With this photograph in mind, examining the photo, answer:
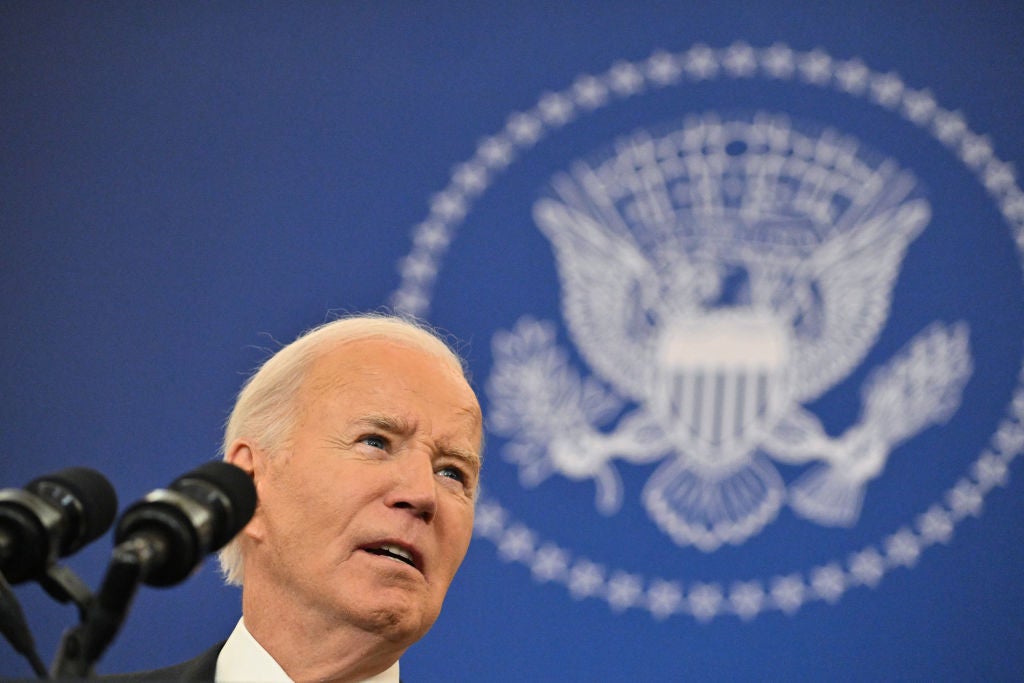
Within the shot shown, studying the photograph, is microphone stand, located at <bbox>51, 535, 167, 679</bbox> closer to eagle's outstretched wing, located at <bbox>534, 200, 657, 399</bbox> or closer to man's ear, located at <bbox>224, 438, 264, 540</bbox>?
man's ear, located at <bbox>224, 438, 264, 540</bbox>

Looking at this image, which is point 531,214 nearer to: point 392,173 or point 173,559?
point 392,173

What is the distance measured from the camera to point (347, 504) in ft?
6.08

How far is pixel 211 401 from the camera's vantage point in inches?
114

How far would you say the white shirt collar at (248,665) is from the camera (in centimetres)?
187

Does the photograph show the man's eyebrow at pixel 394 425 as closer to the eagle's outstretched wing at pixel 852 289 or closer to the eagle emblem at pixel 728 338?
the eagle emblem at pixel 728 338

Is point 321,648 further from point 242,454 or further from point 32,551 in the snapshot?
point 32,551

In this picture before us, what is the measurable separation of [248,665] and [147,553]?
895 millimetres

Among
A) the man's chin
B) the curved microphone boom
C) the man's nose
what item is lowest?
the curved microphone boom

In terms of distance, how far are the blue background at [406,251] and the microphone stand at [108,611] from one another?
1698mm

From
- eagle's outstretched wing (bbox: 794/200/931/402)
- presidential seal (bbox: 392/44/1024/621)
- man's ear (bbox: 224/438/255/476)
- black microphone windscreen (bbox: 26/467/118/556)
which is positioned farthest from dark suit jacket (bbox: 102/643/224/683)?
eagle's outstretched wing (bbox: 794/200/931/402)

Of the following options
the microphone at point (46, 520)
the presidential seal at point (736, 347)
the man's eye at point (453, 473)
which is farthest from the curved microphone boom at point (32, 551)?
the presidential seal at point (736, 347)

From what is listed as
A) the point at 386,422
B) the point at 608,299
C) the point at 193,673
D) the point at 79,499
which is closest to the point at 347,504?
the point at 386,422

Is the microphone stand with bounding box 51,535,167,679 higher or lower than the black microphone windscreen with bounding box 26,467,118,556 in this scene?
lower

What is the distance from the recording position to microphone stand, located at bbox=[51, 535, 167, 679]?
104 cm
